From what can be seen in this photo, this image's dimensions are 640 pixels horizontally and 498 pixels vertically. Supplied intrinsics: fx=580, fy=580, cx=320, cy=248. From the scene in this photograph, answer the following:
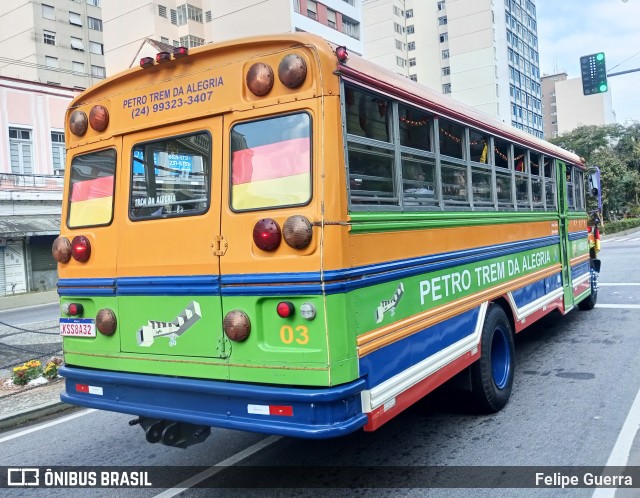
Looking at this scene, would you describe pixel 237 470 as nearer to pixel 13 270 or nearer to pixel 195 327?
pixel 195 327

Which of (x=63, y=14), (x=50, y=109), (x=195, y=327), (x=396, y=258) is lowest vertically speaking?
(x=195, y=327)

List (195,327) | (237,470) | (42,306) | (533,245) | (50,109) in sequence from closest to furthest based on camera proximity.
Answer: (195,327)
(237,470)
(533,245)
(42,306)
(50,109)

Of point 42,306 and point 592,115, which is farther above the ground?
point 592,115

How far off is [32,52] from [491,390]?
50.1m

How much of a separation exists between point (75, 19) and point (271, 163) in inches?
2062

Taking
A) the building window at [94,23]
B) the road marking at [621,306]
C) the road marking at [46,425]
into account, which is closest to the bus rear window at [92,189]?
the road marking at [46,425]

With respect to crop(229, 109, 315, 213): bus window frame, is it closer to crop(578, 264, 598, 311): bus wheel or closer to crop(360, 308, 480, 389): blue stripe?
crop(360, 308, 480, 389): blue stripe

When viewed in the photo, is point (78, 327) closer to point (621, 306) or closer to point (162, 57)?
point (162, 57)

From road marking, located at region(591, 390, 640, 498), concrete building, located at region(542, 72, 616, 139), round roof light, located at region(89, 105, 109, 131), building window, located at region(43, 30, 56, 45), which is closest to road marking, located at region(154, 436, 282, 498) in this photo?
road marking, located at region(591, 390, 640, 498)

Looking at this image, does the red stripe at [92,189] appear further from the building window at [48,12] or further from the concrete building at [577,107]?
the concrete building at [577,107]

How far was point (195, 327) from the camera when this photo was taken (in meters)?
3.67

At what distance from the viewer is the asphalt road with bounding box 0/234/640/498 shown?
4.11m

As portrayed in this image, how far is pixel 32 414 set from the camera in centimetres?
610

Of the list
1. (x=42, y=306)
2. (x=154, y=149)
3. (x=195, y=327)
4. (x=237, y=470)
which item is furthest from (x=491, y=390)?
(x=42, y=306)
